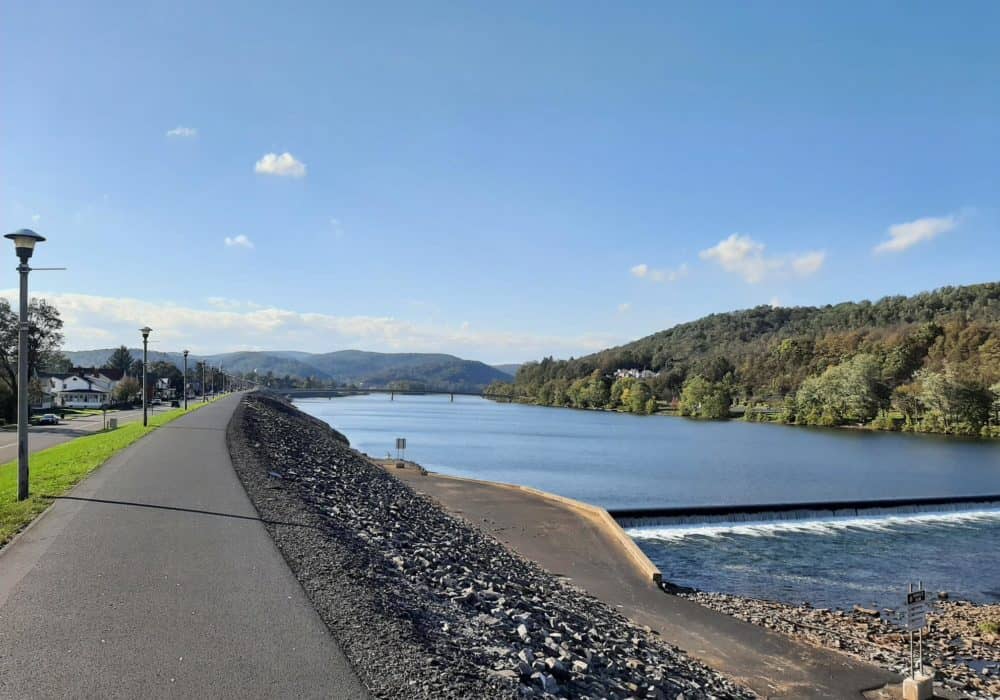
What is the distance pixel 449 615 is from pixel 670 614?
7811 millimetres

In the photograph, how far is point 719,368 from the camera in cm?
16038

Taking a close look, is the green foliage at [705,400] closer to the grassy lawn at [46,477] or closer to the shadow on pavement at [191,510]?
the grassy lawn at [46,477]

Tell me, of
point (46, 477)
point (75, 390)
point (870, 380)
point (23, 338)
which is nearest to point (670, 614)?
point (23, 338)

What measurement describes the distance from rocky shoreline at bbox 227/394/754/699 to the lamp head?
708 cm

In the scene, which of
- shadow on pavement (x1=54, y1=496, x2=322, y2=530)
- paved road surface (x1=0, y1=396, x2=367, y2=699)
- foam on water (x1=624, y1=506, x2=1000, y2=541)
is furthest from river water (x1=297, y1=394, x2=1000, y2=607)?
paved road surface (x1=0, y1=396, x2=367, y2=699)

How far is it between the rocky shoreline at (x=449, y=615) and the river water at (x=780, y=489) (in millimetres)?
8003

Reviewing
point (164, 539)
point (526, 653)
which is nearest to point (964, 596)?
point (526, 653)

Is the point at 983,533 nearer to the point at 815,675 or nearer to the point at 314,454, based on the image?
the point at 815,675

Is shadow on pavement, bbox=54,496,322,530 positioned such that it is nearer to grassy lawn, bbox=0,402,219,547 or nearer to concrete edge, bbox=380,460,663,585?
grassy lawn, bbox=0,402,219,547

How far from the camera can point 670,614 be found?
51.2 ft

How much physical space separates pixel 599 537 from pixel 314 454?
13764 mm

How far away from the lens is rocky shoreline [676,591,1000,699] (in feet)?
45.8

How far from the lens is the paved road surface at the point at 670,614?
1232 centimetres

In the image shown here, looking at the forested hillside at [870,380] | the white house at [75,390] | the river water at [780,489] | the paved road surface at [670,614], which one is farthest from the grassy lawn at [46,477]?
the forested hillside at [870,380]
